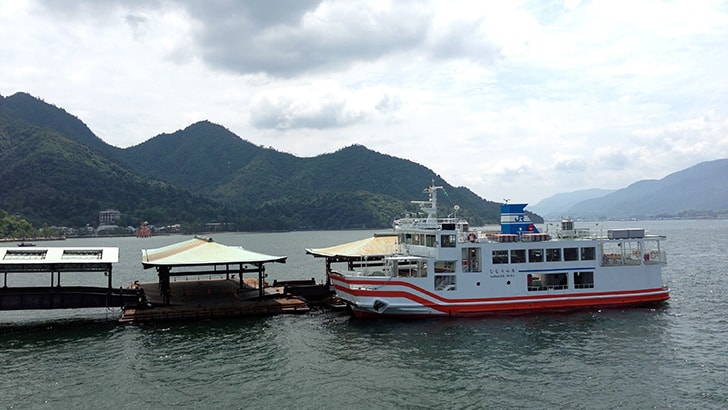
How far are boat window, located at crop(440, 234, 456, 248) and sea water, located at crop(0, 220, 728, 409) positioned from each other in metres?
5.56

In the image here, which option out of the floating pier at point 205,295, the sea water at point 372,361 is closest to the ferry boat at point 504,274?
the sea water at point 372,361

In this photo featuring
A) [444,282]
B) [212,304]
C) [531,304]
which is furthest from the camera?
[212,304]

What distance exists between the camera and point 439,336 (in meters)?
33.2

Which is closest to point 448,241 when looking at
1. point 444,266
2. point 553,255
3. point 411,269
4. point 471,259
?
point 471,259

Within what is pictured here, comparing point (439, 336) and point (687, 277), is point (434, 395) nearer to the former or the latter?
point (439, 336)

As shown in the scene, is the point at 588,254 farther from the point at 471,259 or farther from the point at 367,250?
the point at 367,250

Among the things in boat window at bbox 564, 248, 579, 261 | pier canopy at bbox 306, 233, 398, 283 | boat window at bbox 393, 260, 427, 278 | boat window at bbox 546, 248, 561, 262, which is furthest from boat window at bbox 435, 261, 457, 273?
boat window at bbox 564, 248, 579, 261

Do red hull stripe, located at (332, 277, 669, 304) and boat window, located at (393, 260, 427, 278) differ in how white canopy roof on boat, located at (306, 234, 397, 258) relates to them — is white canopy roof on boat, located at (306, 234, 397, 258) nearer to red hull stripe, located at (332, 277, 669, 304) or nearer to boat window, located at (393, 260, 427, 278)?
boat window, located at (393, 260, 427, 278)

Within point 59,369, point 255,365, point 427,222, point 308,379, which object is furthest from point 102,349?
point 427,222

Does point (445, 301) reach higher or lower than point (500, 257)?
lower

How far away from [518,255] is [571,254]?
14.9ft

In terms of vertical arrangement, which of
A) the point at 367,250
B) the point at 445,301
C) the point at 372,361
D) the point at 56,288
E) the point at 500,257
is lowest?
the point at 372,361

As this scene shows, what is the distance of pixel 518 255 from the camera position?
39781 mm

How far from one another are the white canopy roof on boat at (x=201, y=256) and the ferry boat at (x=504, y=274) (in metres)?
7.05
